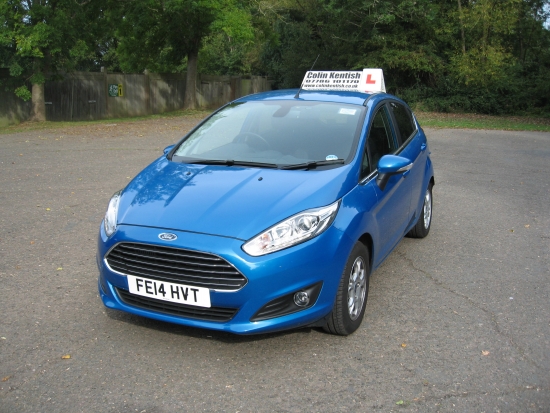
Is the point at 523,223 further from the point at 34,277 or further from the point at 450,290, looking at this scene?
the point at 34,277

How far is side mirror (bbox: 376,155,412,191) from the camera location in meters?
4.80

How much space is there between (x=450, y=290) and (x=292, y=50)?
3968 cm

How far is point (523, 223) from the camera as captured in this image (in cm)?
774

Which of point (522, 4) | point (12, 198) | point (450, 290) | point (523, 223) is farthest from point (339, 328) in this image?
point (522, 4)

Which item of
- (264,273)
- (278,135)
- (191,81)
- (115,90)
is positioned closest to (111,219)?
(264,273)

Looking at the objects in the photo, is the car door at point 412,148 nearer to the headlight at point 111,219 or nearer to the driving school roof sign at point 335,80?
the driving school roof sign at point 335,80

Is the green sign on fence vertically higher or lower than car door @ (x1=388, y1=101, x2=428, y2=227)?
lower

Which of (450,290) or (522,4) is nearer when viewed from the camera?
(450,290)

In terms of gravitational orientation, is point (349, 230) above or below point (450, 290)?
above

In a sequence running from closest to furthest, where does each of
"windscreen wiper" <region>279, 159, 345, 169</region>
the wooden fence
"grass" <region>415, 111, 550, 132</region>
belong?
"windscreen wiper" <region>279, 159, 345, 169</region> → "grass" <region>415, 111, 550, 132</region> → the wooden fence

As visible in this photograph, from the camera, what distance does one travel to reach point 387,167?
4.79 m

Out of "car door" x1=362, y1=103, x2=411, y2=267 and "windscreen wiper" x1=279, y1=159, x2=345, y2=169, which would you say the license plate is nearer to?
"windscreen wiper" x1=279, y1=159, x2=345, y2=169

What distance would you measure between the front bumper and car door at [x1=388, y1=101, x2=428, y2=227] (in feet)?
6.79

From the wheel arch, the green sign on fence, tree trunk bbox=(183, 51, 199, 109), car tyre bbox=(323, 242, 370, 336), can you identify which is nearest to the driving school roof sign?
the wheel arch
